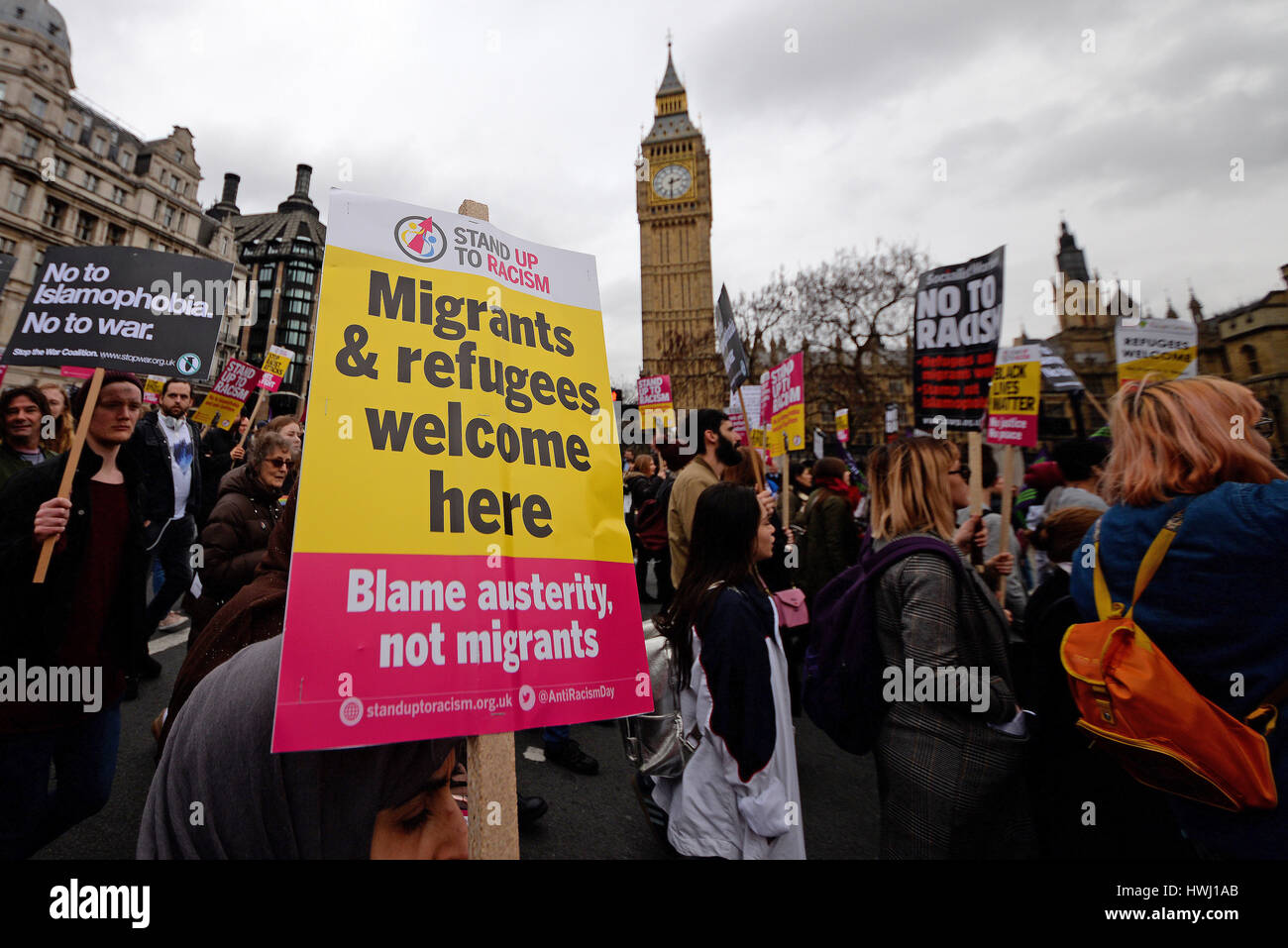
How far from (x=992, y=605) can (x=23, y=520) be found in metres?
3.26

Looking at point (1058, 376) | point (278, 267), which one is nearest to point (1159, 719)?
point (1058, 376)

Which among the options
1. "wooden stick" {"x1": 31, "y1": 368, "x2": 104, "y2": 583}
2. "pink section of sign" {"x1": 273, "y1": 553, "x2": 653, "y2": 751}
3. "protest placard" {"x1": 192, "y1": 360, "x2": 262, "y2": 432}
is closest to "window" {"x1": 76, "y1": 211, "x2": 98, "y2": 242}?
"protest placard" {"x1": 192, "y1": 360, "x2": 262, "y2": 432}

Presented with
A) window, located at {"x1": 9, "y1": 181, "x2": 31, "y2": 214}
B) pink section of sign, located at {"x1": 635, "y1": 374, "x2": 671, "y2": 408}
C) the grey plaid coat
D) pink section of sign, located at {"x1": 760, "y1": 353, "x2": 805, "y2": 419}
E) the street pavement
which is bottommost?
the street pavement

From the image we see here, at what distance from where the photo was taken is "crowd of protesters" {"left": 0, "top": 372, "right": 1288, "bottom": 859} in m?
1.14

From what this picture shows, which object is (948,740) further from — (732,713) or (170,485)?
(170,485)

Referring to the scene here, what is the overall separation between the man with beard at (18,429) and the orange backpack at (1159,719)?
5.02 m

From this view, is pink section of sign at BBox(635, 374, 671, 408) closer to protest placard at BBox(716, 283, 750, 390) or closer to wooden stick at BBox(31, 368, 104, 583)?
protest placard at BBox(716, 283, 750, 390)

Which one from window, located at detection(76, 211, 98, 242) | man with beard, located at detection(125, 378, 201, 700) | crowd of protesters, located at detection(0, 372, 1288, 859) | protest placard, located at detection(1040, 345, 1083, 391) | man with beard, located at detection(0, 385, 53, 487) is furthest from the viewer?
window, located at detection(76, 211, 98, 242)

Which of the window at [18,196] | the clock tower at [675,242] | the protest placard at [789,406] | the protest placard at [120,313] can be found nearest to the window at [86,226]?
the window at [18,196]

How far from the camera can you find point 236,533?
2.80 metres

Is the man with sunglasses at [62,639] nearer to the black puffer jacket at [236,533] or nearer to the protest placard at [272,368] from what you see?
the black puffer jacket at [236,533]

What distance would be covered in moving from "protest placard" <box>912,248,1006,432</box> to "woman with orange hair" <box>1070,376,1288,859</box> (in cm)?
176

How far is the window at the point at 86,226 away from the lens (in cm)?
3095
